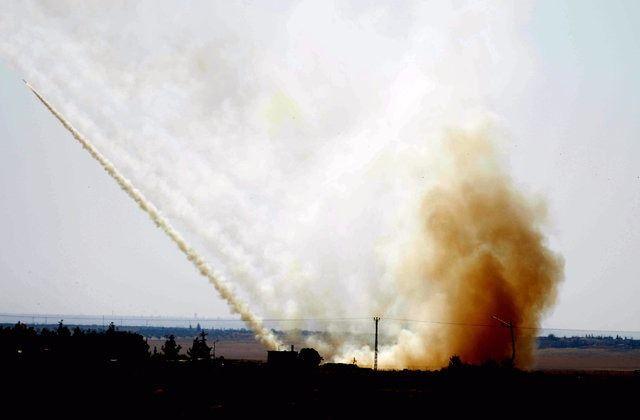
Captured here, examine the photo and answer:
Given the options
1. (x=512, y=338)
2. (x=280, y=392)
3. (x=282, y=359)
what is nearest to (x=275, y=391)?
(x=280, y=392)

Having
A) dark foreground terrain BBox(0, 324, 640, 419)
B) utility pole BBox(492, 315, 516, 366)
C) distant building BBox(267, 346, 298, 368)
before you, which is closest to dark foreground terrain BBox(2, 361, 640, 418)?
dark foreground terrain BBox(0, 324, 640, 419)

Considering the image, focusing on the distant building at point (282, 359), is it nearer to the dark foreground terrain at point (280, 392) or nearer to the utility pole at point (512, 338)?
the dark foreground terrain at point (280, 392)

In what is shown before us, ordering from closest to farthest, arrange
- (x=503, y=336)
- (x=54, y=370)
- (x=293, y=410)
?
(x=293, y=410)
(x=54, y=370)
(x=503, y=336)

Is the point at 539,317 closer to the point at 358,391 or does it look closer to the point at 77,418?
the point at 358,391

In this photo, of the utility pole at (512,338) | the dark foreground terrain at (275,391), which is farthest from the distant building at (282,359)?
the utility pole at (512,338)

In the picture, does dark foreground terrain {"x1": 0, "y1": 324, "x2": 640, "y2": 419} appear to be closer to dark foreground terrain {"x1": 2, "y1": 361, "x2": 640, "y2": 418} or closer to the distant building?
dark foreground terrain {"x1": 2, "y1": 361, "x2": 640, "y2": 418}

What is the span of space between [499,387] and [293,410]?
80.9ft

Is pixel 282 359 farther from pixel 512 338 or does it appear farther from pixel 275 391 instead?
pixel 512 338

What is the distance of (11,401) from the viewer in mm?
57844

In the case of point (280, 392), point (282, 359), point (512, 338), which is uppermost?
point (512, 338)

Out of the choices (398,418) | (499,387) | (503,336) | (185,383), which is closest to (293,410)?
(398,418)

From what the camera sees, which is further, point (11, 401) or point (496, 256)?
point (496, 256)

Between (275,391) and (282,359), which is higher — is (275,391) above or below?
below

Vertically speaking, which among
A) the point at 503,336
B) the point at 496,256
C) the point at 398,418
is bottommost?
the point at 398,418
